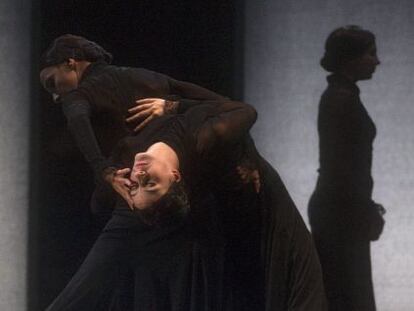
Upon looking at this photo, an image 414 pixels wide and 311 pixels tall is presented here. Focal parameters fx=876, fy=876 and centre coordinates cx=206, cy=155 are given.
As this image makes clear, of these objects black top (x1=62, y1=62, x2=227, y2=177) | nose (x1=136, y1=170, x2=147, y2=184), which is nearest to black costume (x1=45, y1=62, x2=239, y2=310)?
black top (x1=62, y1=62, x2=227, y2=177)

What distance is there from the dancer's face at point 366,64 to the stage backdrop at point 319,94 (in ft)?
0.06

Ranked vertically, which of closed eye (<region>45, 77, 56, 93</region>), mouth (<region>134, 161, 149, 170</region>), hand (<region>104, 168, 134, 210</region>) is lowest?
hand (<region>104, 168, 134, 210</region>)

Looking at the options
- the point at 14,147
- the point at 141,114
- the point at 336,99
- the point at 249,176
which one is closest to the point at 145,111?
the point at 141,114

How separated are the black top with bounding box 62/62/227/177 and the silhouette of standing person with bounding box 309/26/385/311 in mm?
341

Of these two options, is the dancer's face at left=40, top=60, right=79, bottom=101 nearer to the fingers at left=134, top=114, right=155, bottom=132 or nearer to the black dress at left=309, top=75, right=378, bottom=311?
the fingers at left=134, top=114, right=155, bottom=132

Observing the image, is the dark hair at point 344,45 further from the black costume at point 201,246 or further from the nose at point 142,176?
the nose at point 142,176

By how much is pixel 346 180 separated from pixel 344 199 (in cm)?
5

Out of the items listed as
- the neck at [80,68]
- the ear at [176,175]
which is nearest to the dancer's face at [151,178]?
the ear at [176,175]

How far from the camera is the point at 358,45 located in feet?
8.02

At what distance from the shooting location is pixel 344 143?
96.0 inches

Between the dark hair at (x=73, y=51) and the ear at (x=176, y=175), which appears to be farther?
the dark hair at (x=73, y=51)

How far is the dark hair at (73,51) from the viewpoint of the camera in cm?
239

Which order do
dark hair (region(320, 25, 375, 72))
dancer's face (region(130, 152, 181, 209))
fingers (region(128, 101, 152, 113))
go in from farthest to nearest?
dark hair (region(320, 25, 375, 72)), fingers (region(128, 101, 152, 113)), dancer's face (region(130, 152, 181, 209))

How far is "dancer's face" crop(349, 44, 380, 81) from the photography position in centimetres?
245
